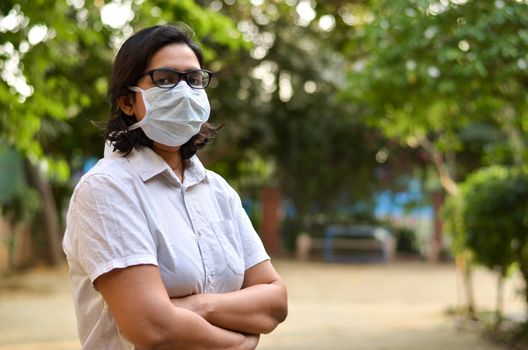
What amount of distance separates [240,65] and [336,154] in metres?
5.41

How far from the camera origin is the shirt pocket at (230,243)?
2225mm

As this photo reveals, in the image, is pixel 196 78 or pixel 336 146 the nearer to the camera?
pixel 196 78

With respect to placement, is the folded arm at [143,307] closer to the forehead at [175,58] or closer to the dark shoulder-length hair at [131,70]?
the dark shoulder-length hair at [131,70]

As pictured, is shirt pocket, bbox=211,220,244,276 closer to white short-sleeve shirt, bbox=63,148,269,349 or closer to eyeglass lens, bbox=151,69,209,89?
white short-sleeve shirt, bbox=63,148,269,349

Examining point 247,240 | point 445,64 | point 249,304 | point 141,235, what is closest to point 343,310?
point 445,64

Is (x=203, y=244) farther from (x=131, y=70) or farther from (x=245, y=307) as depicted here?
(x=131, y=70)

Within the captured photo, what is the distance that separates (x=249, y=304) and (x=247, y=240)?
0.21 meters

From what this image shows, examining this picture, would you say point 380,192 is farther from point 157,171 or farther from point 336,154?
point 157,171

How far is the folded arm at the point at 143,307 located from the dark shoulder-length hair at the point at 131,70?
37cm

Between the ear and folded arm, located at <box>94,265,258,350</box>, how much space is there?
0.48m

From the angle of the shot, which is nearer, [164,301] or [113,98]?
[164,301]

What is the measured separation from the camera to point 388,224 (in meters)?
22.4

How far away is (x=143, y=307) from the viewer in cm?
198

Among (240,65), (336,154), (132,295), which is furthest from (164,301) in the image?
(336,154)
